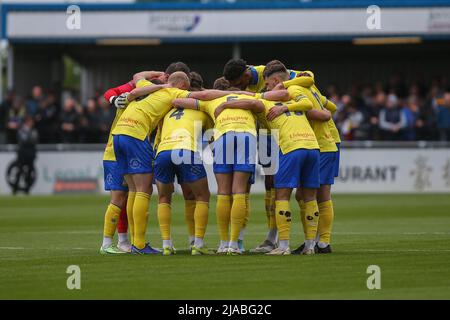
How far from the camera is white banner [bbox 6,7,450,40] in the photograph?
37.2m

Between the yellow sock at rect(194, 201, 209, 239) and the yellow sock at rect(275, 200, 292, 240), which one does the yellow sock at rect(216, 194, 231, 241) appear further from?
the yellow sock at rect(275, 200, 292, 240)

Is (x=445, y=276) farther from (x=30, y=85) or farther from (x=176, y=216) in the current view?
(x=30, y=85)

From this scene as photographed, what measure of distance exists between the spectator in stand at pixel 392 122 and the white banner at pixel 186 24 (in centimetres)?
481

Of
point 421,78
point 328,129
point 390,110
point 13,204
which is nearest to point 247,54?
point 421,78

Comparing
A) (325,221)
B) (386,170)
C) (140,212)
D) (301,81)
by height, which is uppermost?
(301,81)

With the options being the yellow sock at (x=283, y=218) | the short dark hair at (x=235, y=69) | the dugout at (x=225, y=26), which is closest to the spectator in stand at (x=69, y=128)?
the dugout at (x=225, y=26)

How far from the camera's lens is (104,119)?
33.9 meters

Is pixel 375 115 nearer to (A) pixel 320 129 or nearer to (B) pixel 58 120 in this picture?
(B) pixel 58 120

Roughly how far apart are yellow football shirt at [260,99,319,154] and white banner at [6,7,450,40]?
24.1 meters

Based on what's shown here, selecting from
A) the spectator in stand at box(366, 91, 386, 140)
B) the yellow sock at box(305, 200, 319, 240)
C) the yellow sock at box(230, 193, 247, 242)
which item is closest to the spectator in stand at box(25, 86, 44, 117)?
the spectator in stand at box(366, 91, 386, 140)

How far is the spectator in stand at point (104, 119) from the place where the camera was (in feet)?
110

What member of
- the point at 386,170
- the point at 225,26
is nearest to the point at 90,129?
the point at 225,26

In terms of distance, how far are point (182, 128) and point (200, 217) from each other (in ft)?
3.66

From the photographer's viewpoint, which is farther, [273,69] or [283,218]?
[273,69]
